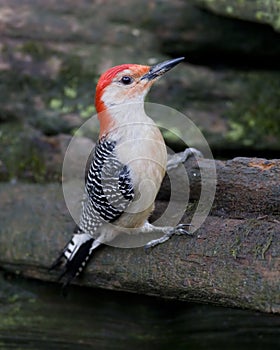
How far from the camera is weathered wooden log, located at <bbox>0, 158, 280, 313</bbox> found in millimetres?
2807

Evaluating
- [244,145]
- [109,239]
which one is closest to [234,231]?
[109,239]

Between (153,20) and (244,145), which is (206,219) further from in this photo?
(153,20)

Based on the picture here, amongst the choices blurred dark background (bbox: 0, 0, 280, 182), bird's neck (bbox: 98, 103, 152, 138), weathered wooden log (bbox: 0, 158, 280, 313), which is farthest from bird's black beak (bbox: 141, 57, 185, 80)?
blurred dark background (bbox: 0, 0, 280, 182)

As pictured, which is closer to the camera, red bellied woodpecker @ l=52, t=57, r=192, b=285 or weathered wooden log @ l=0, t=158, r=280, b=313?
weathered wooden log @ l=0, t=158, r=280, b=313

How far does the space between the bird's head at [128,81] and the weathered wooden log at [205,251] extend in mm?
524

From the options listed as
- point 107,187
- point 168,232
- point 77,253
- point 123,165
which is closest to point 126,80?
point 123,165

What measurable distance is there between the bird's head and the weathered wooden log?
0.52 metres

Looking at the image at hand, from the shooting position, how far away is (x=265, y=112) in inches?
204

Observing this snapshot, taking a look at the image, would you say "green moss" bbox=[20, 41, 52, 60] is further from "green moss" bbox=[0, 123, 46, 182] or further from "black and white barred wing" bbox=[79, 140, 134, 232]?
"black and white barred wing" bbox=[79, 140, 134, 232]

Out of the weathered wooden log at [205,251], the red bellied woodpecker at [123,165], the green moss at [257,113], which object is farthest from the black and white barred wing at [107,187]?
the green moss at [257,113]

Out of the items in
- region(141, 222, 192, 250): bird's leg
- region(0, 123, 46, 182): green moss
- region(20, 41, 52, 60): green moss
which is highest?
region(141, 222, 192, 250): bird's leg

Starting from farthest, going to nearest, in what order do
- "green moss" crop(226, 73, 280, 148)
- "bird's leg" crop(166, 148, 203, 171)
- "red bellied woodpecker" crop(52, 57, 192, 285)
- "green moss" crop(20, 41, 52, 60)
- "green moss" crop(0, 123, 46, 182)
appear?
"green moss" crop(20, 41, 52, 60) → "green moss" crop(226, 73, 280, 148) → "green moss" crop(0, 123, 46, 182) → "bird's leg" crop(166, 148, 203, 171) → "red bellied woodpecker" crop(52, 57, 192, 285)

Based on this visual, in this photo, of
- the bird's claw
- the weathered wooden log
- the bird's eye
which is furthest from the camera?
the bird's eye

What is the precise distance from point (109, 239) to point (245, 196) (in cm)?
92
